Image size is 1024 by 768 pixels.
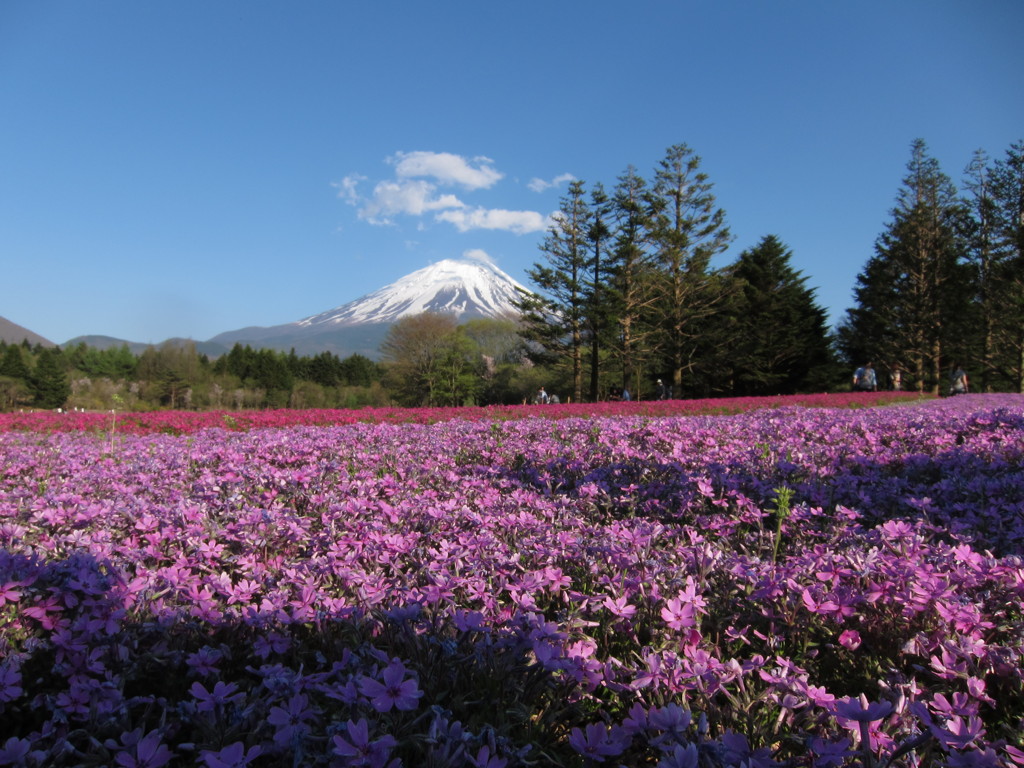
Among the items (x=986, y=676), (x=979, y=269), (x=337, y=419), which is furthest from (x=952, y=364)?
(x=986, y=676)

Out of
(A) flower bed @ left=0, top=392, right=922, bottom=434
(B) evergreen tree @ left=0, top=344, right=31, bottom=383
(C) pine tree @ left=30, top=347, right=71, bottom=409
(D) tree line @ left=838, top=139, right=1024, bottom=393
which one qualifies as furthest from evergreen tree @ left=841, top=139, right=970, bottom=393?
(B) evergreen tree @ left=0, top=344, right=31, bottom=383

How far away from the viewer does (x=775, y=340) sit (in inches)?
1623

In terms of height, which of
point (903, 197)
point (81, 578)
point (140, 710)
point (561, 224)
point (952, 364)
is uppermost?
point (903, 197)

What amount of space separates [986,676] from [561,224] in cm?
3479

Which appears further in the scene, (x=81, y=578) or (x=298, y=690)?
(x=81, y=578)

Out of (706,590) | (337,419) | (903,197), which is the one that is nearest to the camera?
(706,590)

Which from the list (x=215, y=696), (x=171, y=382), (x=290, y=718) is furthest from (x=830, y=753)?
(x=171, y=382)

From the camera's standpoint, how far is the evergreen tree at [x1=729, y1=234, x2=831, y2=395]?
4059cm

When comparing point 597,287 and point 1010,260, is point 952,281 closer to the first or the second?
point 1010,260

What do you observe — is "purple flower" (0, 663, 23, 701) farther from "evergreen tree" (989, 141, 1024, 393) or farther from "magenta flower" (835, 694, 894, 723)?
"evergreen tree" (989, 141, 1024, 393)

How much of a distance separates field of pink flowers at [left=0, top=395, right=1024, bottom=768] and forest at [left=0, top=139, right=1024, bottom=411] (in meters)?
30.9

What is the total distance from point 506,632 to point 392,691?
0.47 m

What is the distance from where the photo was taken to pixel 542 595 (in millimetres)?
2012

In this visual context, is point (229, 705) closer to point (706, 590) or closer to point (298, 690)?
point (298, 690)
